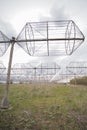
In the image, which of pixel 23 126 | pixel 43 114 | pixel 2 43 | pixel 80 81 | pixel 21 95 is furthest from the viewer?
pixel 80 81

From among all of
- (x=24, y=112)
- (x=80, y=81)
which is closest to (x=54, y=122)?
(x=24, y=112)

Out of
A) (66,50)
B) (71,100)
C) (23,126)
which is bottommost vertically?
(23,126)

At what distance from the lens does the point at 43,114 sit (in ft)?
36.6

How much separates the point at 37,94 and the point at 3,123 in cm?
552

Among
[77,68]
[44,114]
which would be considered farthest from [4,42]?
[77,68]

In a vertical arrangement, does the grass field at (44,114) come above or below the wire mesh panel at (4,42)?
below

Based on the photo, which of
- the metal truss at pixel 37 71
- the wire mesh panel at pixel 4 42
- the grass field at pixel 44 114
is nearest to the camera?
the grass field at pixel 44 114

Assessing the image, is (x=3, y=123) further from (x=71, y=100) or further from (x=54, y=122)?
(x=71, y=100)

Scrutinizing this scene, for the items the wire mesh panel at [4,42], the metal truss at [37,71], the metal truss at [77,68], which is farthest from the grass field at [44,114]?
the metal truss at [77,68]

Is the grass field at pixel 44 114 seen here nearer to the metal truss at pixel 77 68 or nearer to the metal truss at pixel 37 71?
the metal truss at pixel 37 71

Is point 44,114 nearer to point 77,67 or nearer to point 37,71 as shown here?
point 77,67

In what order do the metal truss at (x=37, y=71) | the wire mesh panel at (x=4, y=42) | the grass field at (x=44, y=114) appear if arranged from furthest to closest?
the metal truss at (x=37, y=71), the wire mesh panel at (x=4, y=42), the grass field at (x=44, y=114)

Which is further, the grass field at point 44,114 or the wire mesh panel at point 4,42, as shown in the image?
the wire mesh panel at point 4,42

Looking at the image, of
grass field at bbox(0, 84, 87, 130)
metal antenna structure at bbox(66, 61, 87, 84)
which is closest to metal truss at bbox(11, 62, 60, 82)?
metal antenna structure at bbox(66, 61, 87, 84)
